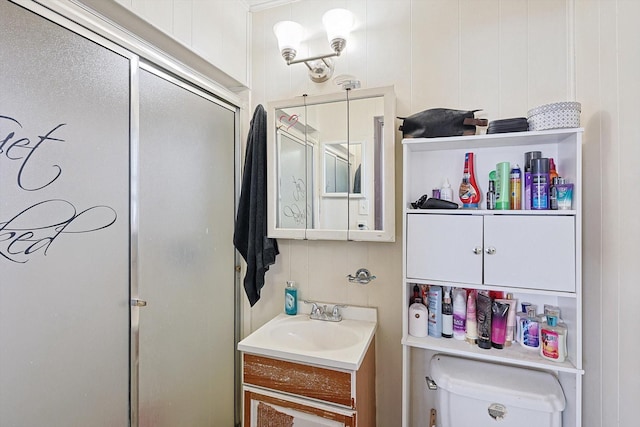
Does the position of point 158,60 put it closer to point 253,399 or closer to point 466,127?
point 466,127

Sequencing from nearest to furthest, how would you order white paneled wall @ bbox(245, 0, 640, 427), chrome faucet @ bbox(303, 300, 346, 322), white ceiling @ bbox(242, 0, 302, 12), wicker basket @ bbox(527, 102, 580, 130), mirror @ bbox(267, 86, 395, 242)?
white paneled wall @ bbox(245, 0, 640, 427), wicker basket @ bbox(527, 102, 580, 130), mirror @ bbox(267, 86, 395, 242), chrome faucet @ bbox(303, 300, 346, 322), white ceiling @ bbox(242, 0, 302, 12)

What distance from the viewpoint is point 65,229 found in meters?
0.92

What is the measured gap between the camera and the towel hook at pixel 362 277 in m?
1.49

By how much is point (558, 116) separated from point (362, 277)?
100 centimetres

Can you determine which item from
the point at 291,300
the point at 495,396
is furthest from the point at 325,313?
the point at 495,396

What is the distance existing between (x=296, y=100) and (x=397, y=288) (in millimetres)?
1063

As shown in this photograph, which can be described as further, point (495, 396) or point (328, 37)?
point (328, 37)

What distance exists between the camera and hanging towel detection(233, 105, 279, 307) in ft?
5.19

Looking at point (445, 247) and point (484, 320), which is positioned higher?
point (445, 247)

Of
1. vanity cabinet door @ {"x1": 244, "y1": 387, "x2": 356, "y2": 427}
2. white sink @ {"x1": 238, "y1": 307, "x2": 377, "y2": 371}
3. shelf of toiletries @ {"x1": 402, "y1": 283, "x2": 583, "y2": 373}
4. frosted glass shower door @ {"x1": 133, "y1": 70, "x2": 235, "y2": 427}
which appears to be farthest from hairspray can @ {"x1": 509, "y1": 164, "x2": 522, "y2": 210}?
frosted glass shower door @ {"x1": 133, "y1": 70, "x2": 235, "y2": 427}

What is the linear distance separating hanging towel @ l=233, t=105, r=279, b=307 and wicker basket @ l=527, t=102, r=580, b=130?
1202 millimetres

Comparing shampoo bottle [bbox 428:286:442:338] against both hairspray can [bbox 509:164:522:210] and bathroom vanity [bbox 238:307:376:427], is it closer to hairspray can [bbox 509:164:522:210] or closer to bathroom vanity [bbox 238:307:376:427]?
bathroom vanity [bbox 238:307:376:427]

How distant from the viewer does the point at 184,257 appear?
4.52 ft

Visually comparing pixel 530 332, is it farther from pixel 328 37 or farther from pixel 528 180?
pixel 328 37
